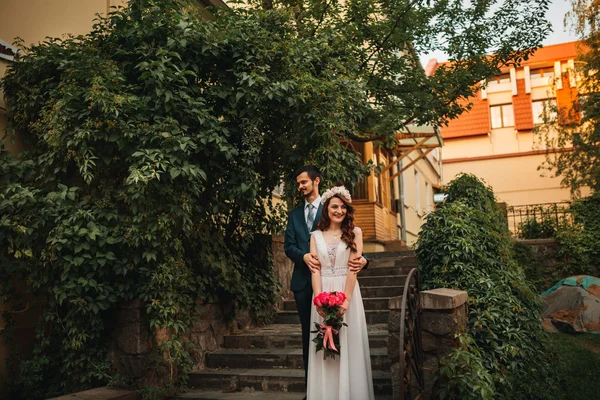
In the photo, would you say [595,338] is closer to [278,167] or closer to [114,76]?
[278,167]

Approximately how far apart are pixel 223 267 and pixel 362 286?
8.12 feet

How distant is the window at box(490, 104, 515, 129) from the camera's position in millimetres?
27547

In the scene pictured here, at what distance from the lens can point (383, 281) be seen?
7.73 metres

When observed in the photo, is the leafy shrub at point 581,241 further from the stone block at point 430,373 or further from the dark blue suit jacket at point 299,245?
the dark blue suit jacket at point 299,245

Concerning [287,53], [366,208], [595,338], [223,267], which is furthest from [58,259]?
[366,208]

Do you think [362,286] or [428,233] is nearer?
[428,233]

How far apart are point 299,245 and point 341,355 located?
3.17 feet

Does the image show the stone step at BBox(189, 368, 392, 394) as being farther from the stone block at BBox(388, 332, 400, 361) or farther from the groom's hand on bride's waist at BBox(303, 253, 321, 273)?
the groom's hand on bride's waist at BBox(303, 253, 321, 273)

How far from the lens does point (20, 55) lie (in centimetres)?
574

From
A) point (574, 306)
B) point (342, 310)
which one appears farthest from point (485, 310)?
point (574, 306)

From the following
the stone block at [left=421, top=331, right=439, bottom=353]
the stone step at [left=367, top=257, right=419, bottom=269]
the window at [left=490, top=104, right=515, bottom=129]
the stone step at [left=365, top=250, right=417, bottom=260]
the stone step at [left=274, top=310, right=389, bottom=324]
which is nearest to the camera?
the stone block at [left=421, top=331, right=439, bottom=353]

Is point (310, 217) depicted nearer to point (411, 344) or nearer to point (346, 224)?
point (346, 224)

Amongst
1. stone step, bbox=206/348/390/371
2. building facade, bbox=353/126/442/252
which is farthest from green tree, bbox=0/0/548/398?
building facade, bbox=353/126/442/252

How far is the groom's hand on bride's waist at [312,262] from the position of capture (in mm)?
3994
